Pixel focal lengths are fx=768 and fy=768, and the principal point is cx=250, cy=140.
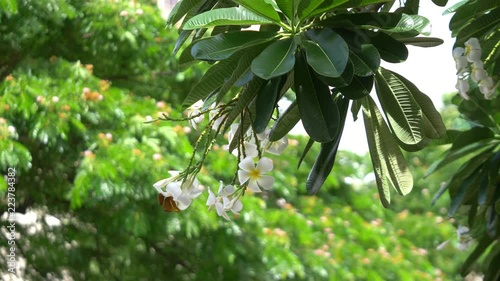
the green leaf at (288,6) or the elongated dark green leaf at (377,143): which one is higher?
the green leaf at (288,6)

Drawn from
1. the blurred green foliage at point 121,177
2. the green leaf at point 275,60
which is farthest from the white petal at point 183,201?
the blurred green foliage at point 121,177

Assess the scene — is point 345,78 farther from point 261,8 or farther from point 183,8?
point 183,8

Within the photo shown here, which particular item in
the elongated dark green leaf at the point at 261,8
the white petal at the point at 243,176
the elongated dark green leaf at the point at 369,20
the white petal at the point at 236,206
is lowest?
the white petal at the point at 236,206

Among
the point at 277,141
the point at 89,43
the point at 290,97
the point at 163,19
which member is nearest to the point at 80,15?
the point at 89,43

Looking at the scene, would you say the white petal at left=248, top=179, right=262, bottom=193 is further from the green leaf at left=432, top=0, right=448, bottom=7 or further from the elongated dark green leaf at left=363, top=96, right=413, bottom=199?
the green leaf at left=432, top=0, right=448, bottom=7

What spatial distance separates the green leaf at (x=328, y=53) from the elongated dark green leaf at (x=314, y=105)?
4 cm

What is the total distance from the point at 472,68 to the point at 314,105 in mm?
314

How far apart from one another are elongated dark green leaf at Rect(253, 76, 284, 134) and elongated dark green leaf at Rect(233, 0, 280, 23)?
7 cm

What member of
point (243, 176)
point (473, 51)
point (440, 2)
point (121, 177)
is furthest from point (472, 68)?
point (121, 177)

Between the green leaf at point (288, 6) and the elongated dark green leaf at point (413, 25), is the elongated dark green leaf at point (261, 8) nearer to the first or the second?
the green leaf at point (288, 6)

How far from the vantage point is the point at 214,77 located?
32.4 inches

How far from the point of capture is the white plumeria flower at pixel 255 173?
88 cm

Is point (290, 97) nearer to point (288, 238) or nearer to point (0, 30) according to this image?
point (288, 238)

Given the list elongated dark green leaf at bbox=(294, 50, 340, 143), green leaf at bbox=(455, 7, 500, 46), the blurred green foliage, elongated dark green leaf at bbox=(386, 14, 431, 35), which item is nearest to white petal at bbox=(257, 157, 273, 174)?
elongated dark green leaf at bbox=(294, 50, 340, 143)
